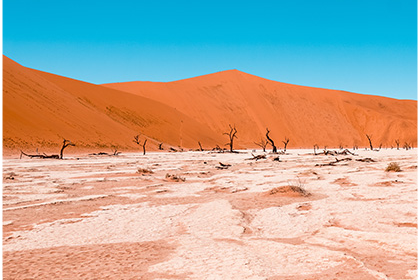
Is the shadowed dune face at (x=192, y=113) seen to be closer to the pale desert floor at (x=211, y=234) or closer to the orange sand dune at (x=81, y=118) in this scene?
the orange sand dune at (x=81, y=118)

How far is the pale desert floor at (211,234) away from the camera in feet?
14.4

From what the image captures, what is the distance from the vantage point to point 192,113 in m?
90.1

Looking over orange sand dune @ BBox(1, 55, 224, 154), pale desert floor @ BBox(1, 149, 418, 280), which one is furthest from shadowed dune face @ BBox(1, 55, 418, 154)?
pale desert floor @ BBox(1, 149, 418, 280)

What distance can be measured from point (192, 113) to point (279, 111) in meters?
24.6

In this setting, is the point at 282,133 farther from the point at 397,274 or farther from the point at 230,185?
the point at 397,274

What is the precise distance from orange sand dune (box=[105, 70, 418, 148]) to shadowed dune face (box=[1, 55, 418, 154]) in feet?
0.82

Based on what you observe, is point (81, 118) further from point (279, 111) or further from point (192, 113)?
point (279, 111)

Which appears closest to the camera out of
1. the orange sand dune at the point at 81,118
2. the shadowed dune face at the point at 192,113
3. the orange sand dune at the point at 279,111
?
the orange sand dune at the point at 81,118

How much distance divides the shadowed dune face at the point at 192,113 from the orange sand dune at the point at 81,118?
17cm

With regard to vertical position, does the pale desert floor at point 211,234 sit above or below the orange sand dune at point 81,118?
below

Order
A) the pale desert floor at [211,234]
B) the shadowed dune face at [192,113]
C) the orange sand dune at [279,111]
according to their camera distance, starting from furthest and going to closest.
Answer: the orange sand dune at [279,111] < the shadowed dune face at [192,113] < the pale desert floor at [211,234]

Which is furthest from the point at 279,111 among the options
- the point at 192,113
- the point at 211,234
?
the point at 211,234

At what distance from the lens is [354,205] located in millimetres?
8484

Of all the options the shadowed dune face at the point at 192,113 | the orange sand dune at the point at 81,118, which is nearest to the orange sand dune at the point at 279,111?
the shadowed dune face at the point at 192,113
